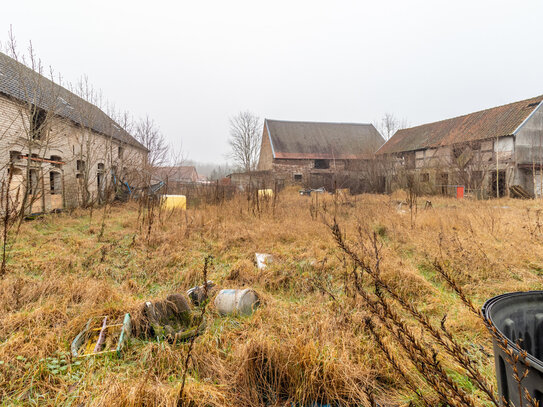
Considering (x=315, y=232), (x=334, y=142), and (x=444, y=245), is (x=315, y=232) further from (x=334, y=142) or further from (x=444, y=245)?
(x=334, y=142)

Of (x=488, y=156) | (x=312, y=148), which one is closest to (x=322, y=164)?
(x=312, y=148)

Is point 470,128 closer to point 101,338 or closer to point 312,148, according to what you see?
point 312,148

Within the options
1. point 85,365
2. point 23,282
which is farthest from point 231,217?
point 85,365

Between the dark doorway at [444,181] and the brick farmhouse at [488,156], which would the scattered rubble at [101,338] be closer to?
the brick farmhouse at [488,156]

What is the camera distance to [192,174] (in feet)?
182

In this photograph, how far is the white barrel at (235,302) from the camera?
310 cm

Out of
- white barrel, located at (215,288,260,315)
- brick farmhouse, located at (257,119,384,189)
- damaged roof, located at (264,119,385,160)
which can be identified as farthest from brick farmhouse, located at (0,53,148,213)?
damaged roof, located at (264,119,385,160)

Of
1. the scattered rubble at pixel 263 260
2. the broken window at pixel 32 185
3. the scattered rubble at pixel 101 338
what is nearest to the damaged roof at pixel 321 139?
the broken window at pixel 32 185

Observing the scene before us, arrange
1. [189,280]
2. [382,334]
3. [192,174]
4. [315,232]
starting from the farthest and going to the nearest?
[192,174]
[315,232]
[189,280]
[382,334]

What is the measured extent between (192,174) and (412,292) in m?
55.3

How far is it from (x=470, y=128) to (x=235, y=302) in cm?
2422

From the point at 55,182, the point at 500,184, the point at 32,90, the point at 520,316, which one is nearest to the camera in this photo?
the point at 520,316

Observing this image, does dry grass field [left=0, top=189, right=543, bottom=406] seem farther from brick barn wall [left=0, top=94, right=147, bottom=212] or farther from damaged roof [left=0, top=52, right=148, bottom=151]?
damaged roof [left=0, top=52, right=148, bottom=151]

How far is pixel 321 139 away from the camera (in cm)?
3016
